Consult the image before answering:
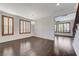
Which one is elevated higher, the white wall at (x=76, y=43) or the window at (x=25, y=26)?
the window at (x=25, y=26)

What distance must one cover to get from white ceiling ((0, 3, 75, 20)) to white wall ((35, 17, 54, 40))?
0.13m

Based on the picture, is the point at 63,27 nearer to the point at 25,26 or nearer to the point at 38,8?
the point at 38,8

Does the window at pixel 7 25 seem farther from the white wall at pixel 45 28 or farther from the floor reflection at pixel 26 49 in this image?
the white wall at pixel 45 28

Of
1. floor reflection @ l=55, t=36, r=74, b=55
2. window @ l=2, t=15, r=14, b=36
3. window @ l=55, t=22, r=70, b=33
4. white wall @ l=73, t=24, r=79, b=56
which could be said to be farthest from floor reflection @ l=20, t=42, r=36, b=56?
white wall @ l=73, t=24, r=79, b=56

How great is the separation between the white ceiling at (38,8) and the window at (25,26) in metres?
0.15

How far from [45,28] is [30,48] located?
1.66ft

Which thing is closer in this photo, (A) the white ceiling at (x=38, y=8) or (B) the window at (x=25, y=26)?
(A) the white ceiling at (x=38, y=8)

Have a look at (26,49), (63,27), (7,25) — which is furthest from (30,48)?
(63,27)

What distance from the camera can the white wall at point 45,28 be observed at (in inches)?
75.3

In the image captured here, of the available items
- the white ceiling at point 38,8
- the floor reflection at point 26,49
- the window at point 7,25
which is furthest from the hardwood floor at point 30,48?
the white ceiling at point 38,8

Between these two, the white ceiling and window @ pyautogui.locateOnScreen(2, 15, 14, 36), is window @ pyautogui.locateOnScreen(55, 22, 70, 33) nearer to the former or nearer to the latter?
the white ceiling

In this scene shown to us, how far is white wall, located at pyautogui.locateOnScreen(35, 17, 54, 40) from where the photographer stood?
1.91 m

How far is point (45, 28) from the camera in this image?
194 cm

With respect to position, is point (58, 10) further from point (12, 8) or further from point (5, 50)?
point (5, 50)
